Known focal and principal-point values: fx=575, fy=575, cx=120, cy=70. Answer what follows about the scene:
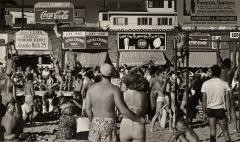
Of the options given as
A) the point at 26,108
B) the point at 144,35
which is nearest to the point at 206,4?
the point at 144,35

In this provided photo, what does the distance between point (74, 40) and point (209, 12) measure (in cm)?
1035

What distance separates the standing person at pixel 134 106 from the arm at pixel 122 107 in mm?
294

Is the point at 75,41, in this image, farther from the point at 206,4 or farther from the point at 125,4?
the point at 125,4

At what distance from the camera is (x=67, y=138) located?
12.2 m

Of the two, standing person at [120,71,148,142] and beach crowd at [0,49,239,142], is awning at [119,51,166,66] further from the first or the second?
standing person at [120,71,148,142]

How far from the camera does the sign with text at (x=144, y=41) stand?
152 ft

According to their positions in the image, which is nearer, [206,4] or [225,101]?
[225,101]

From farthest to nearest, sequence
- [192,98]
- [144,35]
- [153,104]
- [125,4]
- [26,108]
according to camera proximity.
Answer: [125,4]
[144,35]
[192,98]
[153,104]
[26,108]

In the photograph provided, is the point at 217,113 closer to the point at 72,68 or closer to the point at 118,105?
the point at 118,105

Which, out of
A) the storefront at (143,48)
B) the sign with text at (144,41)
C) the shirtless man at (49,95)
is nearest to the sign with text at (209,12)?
the sign with text at (144,41)

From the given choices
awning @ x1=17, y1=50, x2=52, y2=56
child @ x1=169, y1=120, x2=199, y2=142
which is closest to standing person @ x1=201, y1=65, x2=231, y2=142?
child @ x1=169, y1=120, x2=199, y2=142

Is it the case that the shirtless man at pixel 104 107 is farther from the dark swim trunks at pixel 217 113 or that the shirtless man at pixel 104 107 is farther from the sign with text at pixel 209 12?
the sign with text at pixel 209 12

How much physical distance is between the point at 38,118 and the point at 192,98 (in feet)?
15.4

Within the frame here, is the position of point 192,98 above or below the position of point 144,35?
below
